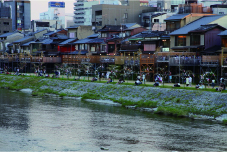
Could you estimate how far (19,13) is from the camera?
149375 mm

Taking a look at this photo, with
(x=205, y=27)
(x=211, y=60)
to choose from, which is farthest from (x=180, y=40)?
(x=211, y=60)

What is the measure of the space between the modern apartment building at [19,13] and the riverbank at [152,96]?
97.9 m

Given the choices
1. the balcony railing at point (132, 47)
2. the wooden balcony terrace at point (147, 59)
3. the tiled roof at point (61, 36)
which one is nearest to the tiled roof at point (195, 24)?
the wooden balcony terrace at point (147, 59)

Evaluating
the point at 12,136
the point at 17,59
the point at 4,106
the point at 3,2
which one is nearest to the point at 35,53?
the point at 17,59

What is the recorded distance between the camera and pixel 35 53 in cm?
8350

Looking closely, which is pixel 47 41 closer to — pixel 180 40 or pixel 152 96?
pixel 180 40

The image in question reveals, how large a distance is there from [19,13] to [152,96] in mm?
121342

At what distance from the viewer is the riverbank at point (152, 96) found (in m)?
32.5

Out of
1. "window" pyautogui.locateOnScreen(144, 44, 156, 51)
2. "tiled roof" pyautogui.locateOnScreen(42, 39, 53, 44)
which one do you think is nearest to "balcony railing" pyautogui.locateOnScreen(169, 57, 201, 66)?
"window" pyautogui.locateOnScreen(144, 44, 156, 51)

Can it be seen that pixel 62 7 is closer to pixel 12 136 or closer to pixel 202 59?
pixel 202 59

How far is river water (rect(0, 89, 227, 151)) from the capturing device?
75.0ft

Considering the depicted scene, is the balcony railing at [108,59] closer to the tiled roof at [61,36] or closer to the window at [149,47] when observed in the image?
the window at [149,47]

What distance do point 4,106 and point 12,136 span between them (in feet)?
46.4

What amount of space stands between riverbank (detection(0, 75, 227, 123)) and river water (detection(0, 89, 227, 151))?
1.78m
